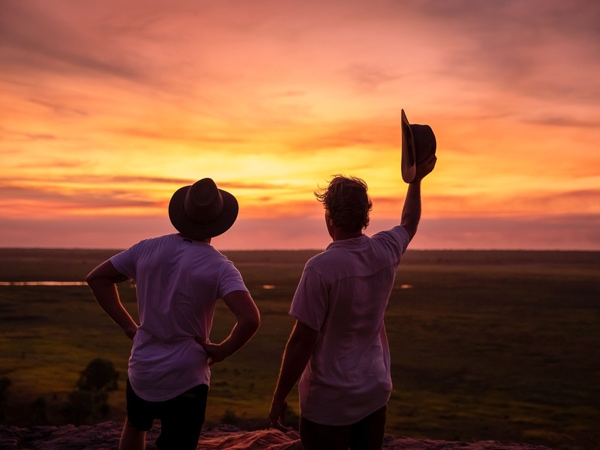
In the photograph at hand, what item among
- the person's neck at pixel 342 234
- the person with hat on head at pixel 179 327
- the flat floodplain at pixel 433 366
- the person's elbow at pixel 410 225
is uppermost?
the person's elbow at pixel 410 225

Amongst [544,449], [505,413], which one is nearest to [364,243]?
[544,449]

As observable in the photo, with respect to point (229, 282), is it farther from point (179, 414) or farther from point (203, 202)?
point (179, 414)

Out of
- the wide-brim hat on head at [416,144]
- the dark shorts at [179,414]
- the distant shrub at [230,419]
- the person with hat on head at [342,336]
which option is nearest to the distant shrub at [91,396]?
the distant shrub at [230,419]

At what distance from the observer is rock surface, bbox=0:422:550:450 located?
19.0ft

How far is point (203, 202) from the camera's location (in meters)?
3.66

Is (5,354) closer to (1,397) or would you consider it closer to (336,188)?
(1,397)

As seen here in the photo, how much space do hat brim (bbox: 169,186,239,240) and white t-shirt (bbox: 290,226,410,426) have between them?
0.65 meters

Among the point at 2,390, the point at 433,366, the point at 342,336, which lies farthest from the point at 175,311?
the point at 433,366

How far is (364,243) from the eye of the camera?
3.33 metres

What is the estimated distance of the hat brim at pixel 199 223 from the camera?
3.64 meters

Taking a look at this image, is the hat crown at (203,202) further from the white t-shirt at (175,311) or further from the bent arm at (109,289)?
the bent arm at (109,289)

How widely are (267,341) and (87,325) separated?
9745 millimetres

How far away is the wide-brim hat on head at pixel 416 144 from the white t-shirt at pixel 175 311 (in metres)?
1.09

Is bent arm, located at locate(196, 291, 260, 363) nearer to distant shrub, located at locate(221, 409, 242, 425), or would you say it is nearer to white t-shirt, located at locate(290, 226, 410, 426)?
white t-shirt, located at locate(290, 226, 410, 426)
